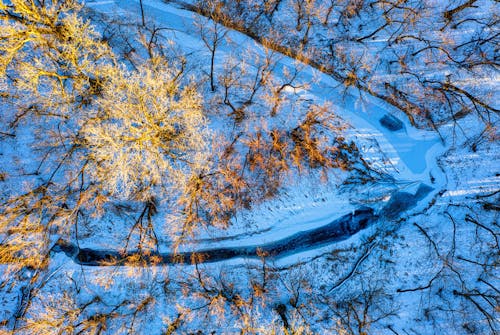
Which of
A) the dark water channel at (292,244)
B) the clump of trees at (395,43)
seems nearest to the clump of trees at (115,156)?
the dark water channel at (292,244)

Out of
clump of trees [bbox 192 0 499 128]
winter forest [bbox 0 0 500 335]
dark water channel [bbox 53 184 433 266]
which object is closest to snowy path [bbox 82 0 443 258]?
winter forest [bbox 0 0 500 335]

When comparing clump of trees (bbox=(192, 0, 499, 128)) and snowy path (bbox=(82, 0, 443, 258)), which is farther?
clump of trees (bbox=(192, 0, 499, 128))

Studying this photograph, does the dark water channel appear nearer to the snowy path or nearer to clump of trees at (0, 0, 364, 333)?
the snowy path

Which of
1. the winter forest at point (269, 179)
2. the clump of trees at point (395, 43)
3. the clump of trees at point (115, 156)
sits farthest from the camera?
the clump of trees at point (395, 43)

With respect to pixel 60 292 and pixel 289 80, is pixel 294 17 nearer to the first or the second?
pixel 289 80

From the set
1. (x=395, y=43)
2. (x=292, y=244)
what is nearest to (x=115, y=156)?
(x=292, y=244)

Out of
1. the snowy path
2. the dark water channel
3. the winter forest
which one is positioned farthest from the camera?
the snowy path

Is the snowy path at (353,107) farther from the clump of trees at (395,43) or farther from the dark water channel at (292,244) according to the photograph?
the dark water channel at (292,244)

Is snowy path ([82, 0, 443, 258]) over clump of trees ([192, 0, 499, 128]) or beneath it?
beneath
